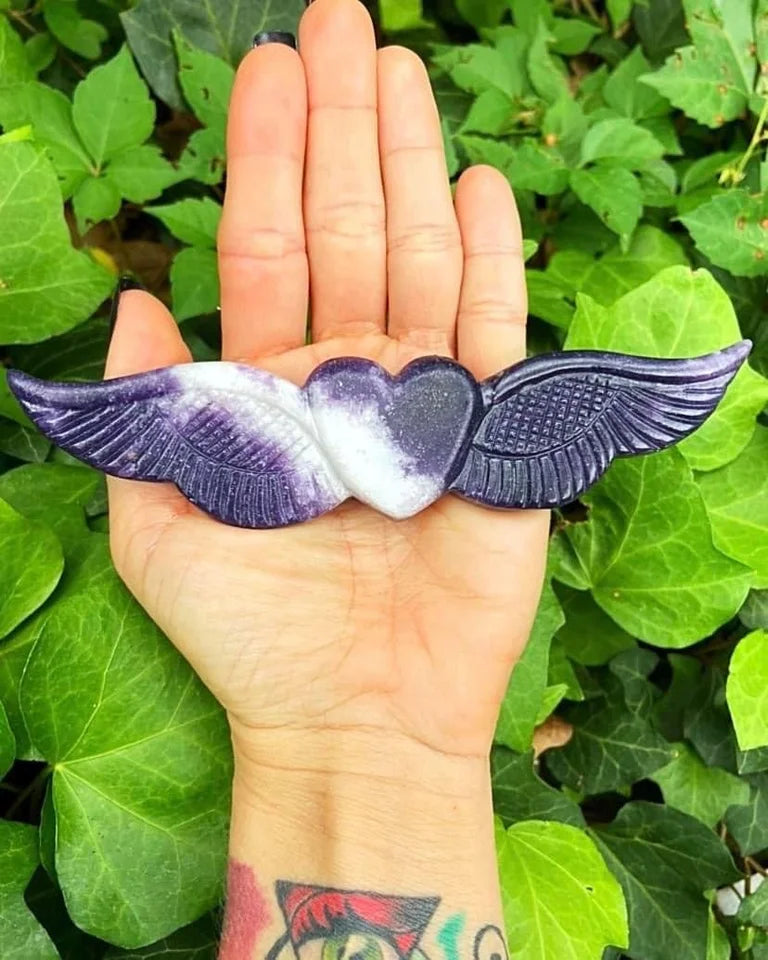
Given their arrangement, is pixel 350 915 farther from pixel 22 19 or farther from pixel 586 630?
pixel 22 19

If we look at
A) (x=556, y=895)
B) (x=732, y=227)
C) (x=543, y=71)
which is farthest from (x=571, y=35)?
(x=556, y=895)

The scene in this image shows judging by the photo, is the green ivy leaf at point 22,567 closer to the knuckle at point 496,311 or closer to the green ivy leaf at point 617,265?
the knuckle at point 496,311

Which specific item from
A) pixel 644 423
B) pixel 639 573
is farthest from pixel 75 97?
pixel 639 573

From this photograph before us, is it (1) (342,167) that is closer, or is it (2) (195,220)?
(1) (342,167)

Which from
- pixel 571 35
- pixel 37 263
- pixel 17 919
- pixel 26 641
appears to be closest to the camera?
pixel 17 919

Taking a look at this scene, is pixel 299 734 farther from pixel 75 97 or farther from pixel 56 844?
pixel 75 97

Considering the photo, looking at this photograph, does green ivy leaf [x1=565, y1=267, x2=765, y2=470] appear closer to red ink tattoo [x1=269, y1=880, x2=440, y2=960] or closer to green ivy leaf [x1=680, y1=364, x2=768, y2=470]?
green ivy leaf [x1=680, y1=364, x2=768, y2=470]
